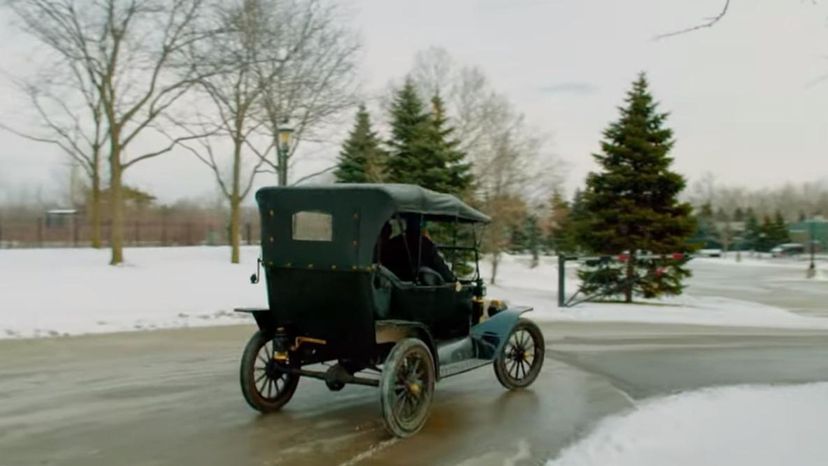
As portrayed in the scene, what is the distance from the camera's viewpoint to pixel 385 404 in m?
6.00

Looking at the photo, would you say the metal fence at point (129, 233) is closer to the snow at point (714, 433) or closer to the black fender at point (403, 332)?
the black fender at point (403, 332)

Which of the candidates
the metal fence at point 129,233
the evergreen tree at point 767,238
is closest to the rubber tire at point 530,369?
the metal fence at point 129,233

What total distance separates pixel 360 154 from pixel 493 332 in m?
27.5

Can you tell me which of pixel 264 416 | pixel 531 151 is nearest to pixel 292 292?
pixel 264 416

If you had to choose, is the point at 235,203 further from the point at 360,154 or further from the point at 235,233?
the point at 360,154

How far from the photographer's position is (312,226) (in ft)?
21.8

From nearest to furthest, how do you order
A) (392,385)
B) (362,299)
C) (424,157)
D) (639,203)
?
(392,385), (362,299), (639,203), (424,157)

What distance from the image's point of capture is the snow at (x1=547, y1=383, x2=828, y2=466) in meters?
5.48

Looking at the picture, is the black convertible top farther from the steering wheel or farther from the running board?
the running board

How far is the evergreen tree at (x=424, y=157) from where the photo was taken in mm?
26562

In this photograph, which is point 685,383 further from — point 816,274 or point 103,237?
point 816,274

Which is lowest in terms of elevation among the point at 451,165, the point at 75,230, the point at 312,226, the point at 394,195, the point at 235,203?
the point at 312,226

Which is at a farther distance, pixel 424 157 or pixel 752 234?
pixel 752 234

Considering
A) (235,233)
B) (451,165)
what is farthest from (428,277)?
(235,233)
